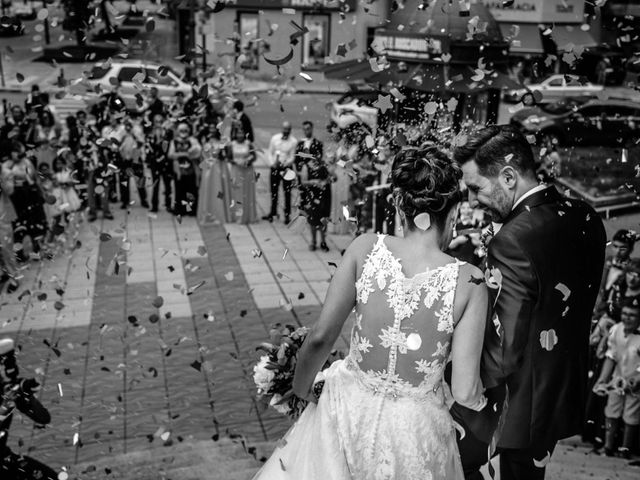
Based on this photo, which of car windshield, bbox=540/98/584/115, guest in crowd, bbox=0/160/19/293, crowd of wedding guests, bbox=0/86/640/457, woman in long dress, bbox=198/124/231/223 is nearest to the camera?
guest in crowd, bbox=0/160/19/293

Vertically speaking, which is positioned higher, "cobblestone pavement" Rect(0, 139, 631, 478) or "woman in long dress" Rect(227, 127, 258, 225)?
"woman in long dress" Rect(227, 127, 258, 225)

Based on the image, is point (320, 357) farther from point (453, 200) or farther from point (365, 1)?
point (365, 1)

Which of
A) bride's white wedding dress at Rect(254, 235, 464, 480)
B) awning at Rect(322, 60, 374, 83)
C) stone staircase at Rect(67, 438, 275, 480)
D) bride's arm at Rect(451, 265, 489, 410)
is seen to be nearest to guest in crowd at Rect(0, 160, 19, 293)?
stone staircase at Rect(67, 438, 275, 480)

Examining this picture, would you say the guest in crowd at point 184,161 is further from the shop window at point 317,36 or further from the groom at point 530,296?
the shop window at point 317,36

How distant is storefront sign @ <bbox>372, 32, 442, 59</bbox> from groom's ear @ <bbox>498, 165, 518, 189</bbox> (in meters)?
5.26

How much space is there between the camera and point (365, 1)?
4.64 meters

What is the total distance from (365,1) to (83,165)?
26.3 ft

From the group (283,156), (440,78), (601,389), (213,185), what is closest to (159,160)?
(213,185)

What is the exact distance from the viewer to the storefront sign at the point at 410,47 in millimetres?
8383

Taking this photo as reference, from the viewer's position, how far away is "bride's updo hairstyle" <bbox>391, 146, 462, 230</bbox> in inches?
106

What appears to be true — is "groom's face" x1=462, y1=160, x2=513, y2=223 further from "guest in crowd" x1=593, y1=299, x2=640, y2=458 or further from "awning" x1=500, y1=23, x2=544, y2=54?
"awning" x1=500, y1=23, x2=544, y2=54

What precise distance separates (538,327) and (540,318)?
5cm

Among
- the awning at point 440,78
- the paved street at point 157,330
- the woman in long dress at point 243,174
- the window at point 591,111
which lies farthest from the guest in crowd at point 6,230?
the window at point 591,111

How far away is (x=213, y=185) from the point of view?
12281 mm
